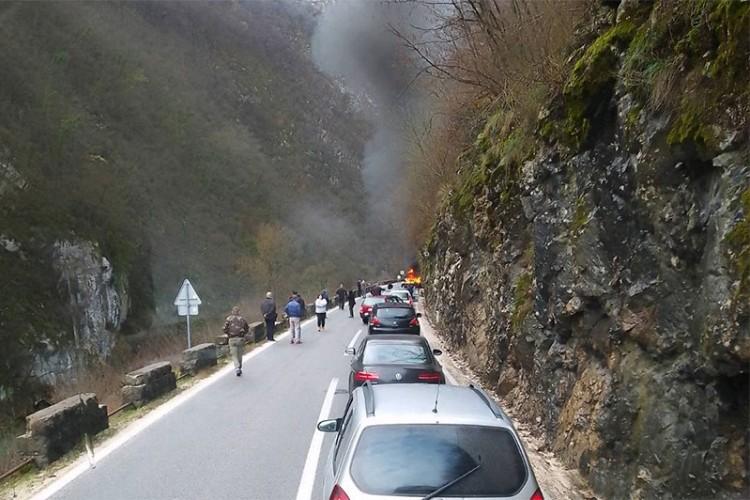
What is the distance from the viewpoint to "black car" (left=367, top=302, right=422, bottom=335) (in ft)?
56.4

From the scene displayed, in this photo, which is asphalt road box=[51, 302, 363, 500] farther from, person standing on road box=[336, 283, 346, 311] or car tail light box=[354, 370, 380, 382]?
person standing on road box=[336, 283, 346, 311]

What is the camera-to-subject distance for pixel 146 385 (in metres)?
10.7

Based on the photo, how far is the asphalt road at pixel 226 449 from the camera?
6234 mm

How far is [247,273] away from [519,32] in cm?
3792

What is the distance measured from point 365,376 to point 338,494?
537 centimetres

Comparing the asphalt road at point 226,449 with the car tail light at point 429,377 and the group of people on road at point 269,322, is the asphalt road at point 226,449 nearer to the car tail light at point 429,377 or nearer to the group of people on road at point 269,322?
the group of people on road at point 269,322

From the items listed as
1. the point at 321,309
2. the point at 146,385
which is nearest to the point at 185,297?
the point at 146,385

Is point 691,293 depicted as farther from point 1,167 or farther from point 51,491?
point 1,167

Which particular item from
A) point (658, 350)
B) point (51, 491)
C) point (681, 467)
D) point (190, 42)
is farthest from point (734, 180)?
point (190, 42)

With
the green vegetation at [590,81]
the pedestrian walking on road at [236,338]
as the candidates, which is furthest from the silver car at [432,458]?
the pedestrian walking on road at [236,338]

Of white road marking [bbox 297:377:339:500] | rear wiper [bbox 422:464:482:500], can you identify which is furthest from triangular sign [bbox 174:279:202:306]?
rear wiper [bbox 422:464:482:500]

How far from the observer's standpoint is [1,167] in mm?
26359

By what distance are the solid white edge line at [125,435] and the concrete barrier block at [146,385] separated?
32cm

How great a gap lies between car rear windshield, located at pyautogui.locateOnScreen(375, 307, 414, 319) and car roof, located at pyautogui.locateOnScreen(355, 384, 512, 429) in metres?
12.9
